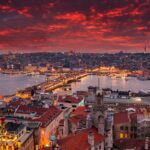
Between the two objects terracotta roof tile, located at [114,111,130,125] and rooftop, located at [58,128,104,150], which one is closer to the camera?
rooftop, located at [58,128,104,150]

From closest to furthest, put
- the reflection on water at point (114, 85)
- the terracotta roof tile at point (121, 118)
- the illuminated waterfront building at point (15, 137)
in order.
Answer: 1. the illuminated waterfront building at point (15, 137)
2. the terracotta roof tile at point (121, 118)
3. the reflection on water at point (114, 85)

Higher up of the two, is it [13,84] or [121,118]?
[121,118]

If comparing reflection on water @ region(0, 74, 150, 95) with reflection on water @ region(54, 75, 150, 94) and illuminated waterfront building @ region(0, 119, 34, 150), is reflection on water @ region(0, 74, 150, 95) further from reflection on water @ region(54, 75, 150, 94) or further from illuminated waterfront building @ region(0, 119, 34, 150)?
illuminated waterfront building @ region(0, 119, 34, 150)

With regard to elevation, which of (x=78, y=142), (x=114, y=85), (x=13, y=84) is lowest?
(x=114, y=85)

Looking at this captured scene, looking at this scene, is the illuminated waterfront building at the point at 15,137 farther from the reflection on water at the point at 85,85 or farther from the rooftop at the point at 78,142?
the reflection on water at the point at 85,85

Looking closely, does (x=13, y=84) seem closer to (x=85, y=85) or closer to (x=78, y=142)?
(x=85, y=85)

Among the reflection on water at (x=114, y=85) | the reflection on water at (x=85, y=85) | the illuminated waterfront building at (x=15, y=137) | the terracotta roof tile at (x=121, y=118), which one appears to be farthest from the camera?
the reflection on water at (x=114, y=85)

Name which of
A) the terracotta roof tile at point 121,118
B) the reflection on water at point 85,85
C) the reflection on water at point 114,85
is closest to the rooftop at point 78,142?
the terracotta roof tile at point 121,118

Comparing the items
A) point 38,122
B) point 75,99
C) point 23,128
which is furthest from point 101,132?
point 75,99

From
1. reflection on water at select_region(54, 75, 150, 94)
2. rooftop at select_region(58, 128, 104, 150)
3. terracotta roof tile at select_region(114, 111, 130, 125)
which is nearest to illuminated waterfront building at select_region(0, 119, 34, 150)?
rooftop at select_region(58, 128, 104, 150)

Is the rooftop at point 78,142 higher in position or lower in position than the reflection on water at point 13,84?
higher

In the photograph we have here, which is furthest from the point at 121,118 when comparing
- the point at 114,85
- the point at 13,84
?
the point at 13,84

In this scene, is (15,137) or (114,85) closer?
(15,137)
